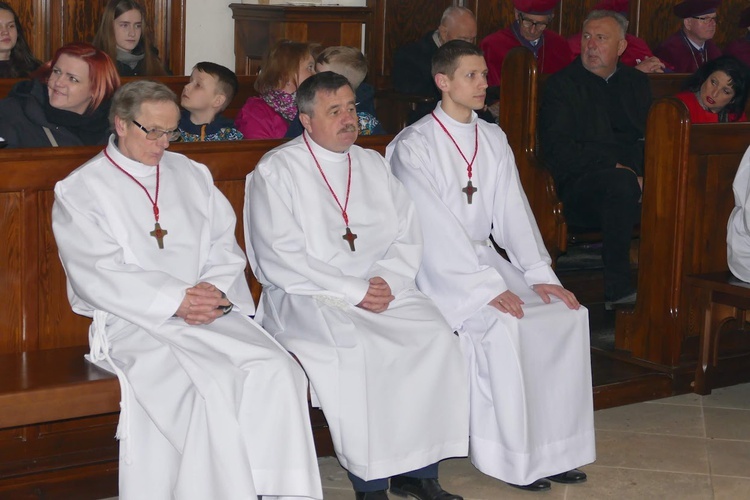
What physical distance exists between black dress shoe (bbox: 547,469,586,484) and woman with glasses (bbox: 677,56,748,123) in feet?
8.30

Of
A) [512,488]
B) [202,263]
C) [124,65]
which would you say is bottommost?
[512,488]

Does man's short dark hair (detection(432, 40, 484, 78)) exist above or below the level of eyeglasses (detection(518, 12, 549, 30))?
below

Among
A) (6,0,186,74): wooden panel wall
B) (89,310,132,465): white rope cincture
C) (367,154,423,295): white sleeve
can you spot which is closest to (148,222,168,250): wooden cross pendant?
(89,310,132,465): white rope cincture

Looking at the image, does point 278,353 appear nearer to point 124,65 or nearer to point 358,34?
point 124,65

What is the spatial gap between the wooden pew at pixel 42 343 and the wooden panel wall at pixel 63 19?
12.4 feet

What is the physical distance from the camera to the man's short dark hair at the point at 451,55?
476 cm

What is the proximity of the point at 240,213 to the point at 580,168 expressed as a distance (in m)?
2.28

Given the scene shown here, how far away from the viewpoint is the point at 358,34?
8109mm

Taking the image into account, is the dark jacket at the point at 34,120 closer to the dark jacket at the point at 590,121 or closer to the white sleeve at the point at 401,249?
the white sleeve at the point at 401,249

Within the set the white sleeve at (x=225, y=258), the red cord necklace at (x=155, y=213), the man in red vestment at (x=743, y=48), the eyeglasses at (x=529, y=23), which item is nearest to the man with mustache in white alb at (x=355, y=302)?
the white sleeve at (x=225, y=258)

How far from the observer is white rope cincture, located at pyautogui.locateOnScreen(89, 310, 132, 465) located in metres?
3.78

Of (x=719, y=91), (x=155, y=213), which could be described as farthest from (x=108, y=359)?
(x=719, y=91)

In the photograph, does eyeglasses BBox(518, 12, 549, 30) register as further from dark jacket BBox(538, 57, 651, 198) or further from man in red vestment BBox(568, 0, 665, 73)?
dark jacket BBox(538, 57, 651, 198)

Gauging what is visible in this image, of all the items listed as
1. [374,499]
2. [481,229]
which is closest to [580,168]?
[481,229]
